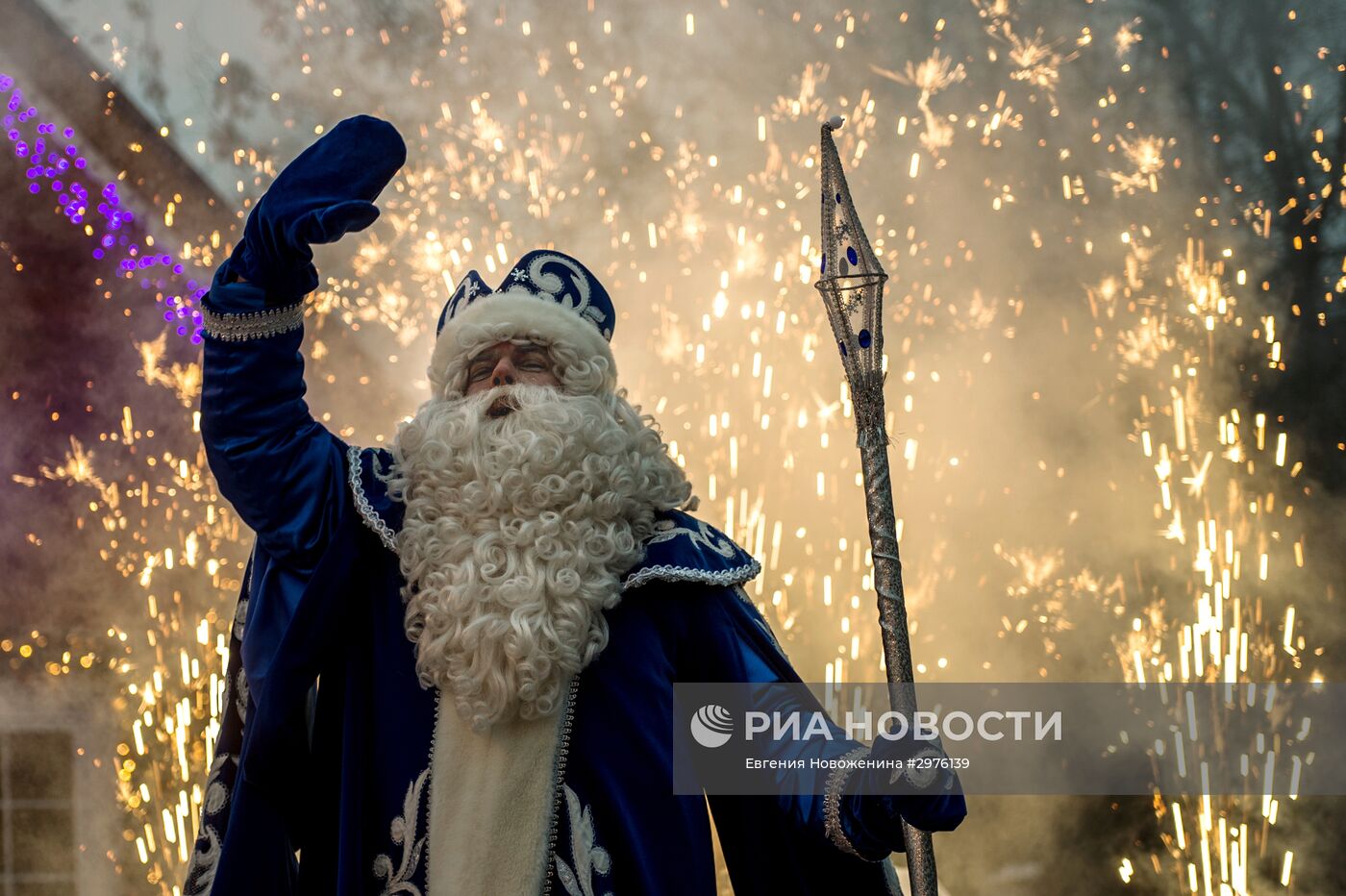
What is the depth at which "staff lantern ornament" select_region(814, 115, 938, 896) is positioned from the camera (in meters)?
1.88

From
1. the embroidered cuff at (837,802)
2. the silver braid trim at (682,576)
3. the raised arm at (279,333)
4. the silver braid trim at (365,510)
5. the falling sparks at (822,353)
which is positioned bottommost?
the embroidered cuff at (837,802)

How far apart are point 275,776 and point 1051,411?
3.45 meters

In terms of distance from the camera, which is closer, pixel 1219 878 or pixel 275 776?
pixel 275 776

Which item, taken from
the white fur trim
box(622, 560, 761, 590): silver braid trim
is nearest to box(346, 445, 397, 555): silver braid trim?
the white fur trim

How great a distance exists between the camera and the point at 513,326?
2092mm

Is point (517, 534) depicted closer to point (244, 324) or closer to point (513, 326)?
point (513, 326)

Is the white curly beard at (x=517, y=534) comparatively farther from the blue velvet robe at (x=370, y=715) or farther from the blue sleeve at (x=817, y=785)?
the blue sleeve at (x=817, y=785)

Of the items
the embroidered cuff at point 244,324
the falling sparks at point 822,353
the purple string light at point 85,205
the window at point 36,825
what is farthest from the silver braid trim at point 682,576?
the window at point 36,825

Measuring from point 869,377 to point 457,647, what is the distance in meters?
0.74

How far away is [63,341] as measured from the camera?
426 cm

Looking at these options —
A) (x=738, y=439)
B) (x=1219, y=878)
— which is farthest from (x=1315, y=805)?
(x=738, y=439)

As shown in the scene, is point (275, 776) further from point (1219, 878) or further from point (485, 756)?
point (1219, 878)

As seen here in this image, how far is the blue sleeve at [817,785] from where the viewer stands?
5.37 feet

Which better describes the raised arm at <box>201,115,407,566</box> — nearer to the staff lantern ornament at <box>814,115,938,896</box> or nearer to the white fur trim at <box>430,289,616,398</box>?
the white fur trim at <box>430,289,616,398</box>
